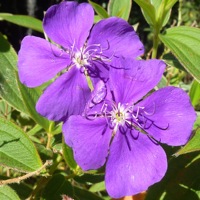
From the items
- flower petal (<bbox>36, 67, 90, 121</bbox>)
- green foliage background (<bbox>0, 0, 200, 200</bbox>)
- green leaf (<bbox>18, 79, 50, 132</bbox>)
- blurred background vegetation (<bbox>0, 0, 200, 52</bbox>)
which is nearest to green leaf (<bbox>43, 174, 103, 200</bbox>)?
green foliage background (<bbox>0, 0, 200, 200</bbox>)

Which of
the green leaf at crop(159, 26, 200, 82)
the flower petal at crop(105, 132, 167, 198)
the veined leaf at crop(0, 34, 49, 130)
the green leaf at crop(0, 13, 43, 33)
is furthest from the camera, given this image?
the green leaf at crop(0, 13, 43, 33)

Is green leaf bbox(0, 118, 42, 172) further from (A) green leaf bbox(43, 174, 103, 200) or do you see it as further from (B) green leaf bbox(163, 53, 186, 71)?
(B) green leaf bbox(163, 53, 186, 71)

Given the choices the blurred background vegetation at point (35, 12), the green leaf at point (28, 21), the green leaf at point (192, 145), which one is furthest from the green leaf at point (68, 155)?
the blurred background vegetation at point (35, 12)

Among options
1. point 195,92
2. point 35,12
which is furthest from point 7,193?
point 35,12

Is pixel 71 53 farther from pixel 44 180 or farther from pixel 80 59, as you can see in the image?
pixel 44 180

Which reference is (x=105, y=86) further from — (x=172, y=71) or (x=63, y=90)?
(x=172, y=71)

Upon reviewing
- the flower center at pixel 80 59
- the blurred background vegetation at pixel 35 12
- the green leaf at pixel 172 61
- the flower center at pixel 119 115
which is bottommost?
the blurred background vegetation at pixel 35 12

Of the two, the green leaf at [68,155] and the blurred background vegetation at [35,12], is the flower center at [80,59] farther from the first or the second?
the blurred background vegetation at [35,12]
